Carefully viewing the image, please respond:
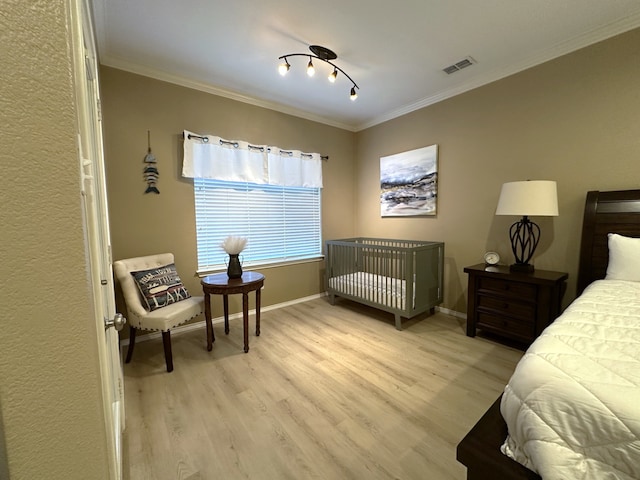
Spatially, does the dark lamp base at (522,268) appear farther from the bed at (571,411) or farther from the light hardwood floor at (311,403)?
the bed at (571,411)

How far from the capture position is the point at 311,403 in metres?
1.76

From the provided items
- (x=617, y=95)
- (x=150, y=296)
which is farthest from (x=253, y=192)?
(x=617, y=95)

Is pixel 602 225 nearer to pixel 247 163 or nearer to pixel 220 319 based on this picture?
pixel 247 163

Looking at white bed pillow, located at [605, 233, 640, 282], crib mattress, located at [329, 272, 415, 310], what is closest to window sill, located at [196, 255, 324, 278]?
crib mattress, located at [329, 272, 415, 310]

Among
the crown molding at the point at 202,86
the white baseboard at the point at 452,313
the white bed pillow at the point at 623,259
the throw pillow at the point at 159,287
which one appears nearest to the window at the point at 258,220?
the throw pillow at the point at 159,287

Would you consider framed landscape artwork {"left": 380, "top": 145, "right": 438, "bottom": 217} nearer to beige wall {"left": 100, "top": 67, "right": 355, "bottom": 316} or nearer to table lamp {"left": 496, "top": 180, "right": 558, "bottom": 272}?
table lamp {"left": 496, "top": 180, "right": 558, "bottom": 272}

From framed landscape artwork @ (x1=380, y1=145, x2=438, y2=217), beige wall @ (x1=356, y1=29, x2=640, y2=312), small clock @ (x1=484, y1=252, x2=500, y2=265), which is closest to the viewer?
beige wall @ (x1=356, y1=29, x2=640, y2=312)

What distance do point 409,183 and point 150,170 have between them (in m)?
2.97

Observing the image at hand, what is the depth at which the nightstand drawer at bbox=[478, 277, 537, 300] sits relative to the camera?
7.40 feet

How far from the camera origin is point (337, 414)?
166 cm

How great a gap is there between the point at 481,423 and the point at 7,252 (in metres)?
1.42

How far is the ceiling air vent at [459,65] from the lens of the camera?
246cm

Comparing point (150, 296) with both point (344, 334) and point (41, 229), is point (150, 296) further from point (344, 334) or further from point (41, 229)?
point (41, 229)

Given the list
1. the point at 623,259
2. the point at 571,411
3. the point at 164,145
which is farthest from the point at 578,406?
the point at 164,145
